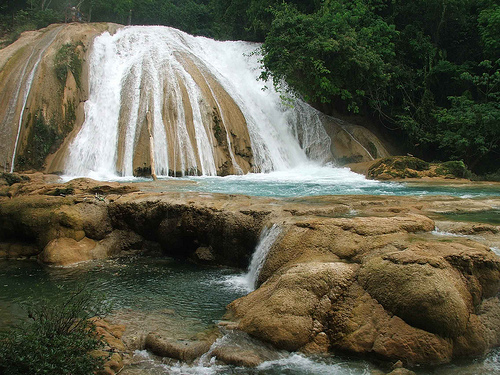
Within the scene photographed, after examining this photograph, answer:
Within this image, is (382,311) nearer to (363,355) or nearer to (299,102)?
(363,355)

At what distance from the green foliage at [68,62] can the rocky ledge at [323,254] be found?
9.57 metres

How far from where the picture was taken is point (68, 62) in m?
18.1

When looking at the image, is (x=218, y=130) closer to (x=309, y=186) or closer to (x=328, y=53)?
(x=309, y=186)

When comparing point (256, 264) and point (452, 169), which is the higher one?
point (452, 169)

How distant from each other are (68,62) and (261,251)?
14596 millimetres

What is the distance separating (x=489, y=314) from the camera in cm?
506

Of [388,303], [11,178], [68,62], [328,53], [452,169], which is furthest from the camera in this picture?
[328,53]

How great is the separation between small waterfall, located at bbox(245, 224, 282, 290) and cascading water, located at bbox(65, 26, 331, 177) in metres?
8.71

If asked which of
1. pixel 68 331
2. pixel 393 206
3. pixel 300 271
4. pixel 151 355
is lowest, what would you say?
pixel 151 355

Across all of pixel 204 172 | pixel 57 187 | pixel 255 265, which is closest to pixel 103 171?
pixel 204 172

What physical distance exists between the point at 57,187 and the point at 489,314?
8786 mm

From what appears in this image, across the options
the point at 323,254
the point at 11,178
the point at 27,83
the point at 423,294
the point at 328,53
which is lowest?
the point at 423,294

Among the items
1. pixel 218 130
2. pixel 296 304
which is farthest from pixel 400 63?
pixel 296 304

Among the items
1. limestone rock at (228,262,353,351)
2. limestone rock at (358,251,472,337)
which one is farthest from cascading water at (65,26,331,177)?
limestone rock at (358,251,472,337)
